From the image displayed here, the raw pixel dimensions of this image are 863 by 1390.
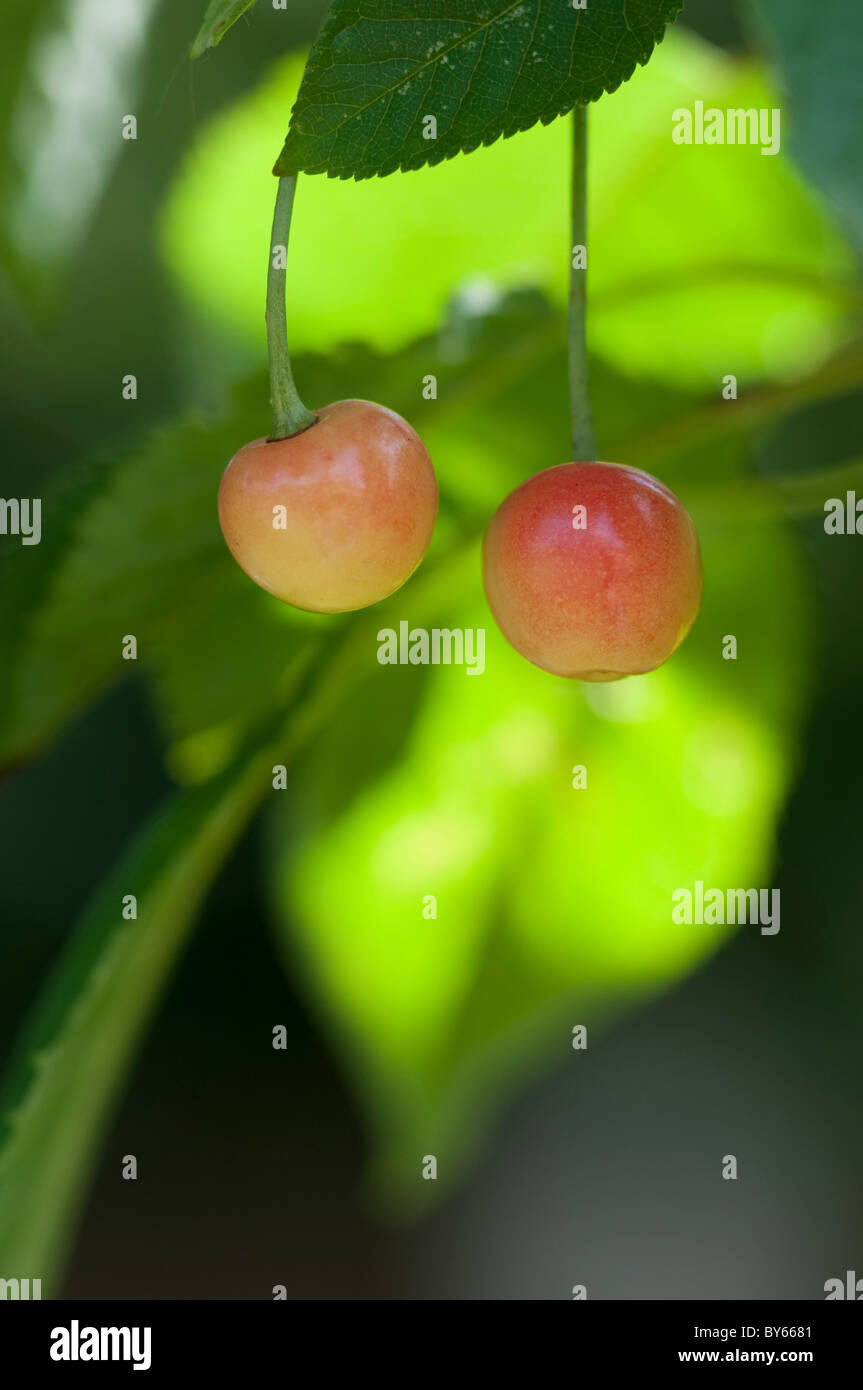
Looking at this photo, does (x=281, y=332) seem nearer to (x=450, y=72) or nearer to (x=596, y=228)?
(x=450, y=72)

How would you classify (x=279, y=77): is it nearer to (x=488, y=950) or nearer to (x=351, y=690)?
(x=351, y=690)

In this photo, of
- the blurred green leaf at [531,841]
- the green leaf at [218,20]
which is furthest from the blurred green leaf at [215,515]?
the green leaf at [218,20]

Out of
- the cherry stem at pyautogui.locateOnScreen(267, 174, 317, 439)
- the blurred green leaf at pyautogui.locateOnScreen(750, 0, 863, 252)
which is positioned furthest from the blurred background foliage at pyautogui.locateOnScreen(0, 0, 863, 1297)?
the cherry stem at pyautogui.locateOnScreen(267, 174, 317, 439)
